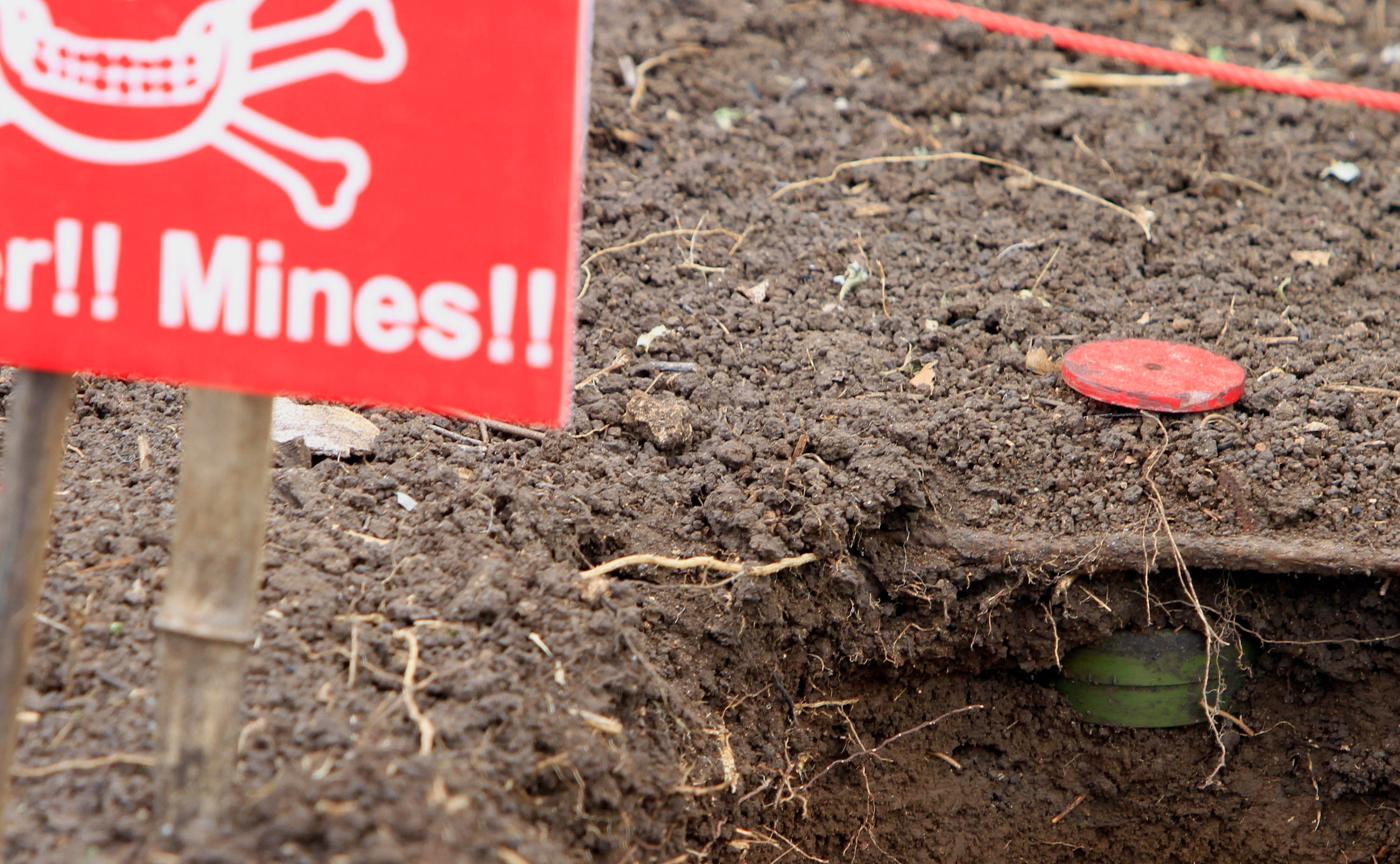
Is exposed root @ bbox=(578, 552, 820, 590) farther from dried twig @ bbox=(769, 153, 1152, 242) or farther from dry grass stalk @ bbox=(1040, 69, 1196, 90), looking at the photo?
dry grass stalk @ bbox=(1040, 69, 1196, 90)

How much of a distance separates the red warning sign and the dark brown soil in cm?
58

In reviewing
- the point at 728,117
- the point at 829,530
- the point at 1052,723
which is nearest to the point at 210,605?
the point at 829,530

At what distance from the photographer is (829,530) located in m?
2.32

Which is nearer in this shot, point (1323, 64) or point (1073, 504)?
point (1073, 504)

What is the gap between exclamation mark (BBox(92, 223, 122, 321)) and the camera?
47.0 inches

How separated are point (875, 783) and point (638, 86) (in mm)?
2297

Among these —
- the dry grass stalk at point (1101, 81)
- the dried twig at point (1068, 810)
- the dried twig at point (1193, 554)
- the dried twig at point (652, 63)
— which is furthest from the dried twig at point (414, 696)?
the dry grass stalk at point (1101, 81)

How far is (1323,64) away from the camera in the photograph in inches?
164

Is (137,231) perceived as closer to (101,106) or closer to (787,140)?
(101,106)

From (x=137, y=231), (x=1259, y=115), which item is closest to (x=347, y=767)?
(x=137, y=231)

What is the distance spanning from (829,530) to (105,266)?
4.83 feet

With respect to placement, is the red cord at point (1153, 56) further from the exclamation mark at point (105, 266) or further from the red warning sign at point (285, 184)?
the exclamation mark at point (105, 266)

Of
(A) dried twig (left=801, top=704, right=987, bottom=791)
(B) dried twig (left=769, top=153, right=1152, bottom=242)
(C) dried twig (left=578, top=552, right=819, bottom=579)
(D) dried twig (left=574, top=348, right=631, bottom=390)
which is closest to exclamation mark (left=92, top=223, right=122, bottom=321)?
(C) dried twig (left=578, top=552, right=819, bottom=579)

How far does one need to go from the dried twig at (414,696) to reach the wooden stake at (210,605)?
0.26 meters
